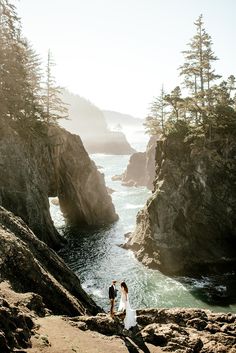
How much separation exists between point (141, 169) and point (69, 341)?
9577 cm

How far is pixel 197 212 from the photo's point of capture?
45719mm

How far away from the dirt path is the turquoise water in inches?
693

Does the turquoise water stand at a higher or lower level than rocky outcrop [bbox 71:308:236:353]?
lower

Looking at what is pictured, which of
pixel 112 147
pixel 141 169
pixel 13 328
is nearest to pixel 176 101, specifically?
pixel 13 328

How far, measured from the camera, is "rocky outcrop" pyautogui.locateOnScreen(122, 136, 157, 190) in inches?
3999

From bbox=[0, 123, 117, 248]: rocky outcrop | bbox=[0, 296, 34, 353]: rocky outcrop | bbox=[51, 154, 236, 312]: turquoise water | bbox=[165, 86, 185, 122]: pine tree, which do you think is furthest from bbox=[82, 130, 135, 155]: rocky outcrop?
bbox=[0, 296, 34, 353]: rocky outcrop

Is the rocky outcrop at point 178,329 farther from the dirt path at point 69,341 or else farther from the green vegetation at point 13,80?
the green vegetation at point 13,80

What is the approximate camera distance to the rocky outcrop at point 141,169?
102 meters

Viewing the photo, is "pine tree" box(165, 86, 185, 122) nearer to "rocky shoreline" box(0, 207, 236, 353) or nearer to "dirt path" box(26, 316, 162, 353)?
"rocky shoreline" box(0, 207, 236, 353)

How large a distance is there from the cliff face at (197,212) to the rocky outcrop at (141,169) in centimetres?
5317

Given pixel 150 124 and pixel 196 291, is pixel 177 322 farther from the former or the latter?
pixel 150 124

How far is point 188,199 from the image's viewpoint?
46.2 m

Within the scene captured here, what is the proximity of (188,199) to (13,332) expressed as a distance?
114ft

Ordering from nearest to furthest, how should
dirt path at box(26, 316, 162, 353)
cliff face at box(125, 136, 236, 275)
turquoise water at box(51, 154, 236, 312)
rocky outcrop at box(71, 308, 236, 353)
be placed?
dirt path at box(26, 316, 162, 353) < rocky outcrop at box(71, 308, 236, 353) < turquoise water at box(51, 154, 236, 312) < cliff face at box(125, 136, 236, 275)
